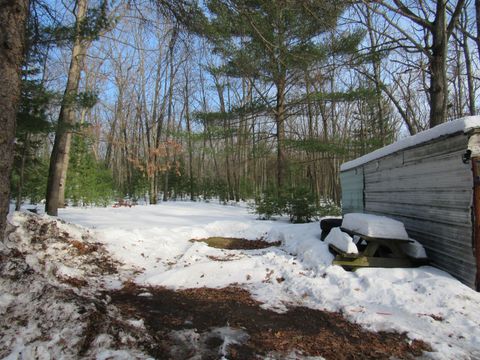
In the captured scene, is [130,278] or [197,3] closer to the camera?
[197,3]

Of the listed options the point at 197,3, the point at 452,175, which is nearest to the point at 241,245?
the point at 452,175

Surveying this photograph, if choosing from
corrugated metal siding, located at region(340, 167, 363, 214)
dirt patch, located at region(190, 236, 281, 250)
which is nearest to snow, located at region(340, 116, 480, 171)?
corrugated metal siding, located at region(340, 167, 363, 214)

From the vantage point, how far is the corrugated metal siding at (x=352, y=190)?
992 cm

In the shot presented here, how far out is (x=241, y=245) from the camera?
9586 mm

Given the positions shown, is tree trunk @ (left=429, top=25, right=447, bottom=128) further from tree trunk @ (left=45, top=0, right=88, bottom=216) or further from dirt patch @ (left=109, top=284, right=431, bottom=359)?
tree trunk @ (left=45, top=0, right=88, bottom=216)

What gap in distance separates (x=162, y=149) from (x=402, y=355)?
16215mm

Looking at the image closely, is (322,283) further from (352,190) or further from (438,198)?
(352,190)

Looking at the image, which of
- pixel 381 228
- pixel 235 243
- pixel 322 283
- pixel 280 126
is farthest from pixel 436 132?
pixel 280 126

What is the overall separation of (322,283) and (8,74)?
17.1 ft

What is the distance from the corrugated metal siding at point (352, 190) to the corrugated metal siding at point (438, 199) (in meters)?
1.90

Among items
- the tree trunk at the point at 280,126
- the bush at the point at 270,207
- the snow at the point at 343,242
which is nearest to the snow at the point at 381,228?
the snow at the point at 343,242

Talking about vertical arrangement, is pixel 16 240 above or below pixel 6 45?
below

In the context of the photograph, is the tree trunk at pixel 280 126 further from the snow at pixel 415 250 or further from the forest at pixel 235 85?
the snow at pixel 415 250

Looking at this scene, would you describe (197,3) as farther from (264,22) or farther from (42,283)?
(42,283)
